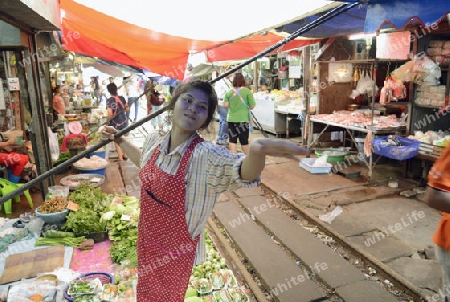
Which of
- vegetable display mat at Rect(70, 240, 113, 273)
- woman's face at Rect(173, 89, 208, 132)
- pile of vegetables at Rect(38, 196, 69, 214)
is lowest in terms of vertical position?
vegetable display mat at Rect(70, 240, 113, 273)

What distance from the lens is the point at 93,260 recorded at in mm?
4289

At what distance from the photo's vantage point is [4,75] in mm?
8133

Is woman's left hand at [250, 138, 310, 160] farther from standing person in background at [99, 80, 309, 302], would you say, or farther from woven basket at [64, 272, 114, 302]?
woven basket at [64, 272, 114, 302]

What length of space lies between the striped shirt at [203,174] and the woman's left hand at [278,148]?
216 millimetres

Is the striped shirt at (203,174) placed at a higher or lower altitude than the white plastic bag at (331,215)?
higher

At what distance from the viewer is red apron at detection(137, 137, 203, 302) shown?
2018mm

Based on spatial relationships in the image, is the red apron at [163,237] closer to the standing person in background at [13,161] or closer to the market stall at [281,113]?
the standing person in background at [13,161]

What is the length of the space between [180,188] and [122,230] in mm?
3082

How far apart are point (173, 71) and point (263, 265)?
3625 mm

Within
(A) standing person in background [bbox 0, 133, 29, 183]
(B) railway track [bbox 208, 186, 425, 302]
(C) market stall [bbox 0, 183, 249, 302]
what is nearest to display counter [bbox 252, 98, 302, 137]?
(B) railway track [bbox 208, 186, 425, 302]

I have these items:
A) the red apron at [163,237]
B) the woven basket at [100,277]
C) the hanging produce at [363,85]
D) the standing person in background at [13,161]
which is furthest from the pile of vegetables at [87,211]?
the hanging produce at [363,85]

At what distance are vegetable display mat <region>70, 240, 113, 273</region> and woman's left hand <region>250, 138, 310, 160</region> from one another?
3262mm

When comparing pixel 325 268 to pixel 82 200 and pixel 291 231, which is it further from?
pixel 82 200

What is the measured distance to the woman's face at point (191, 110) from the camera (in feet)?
6.71
